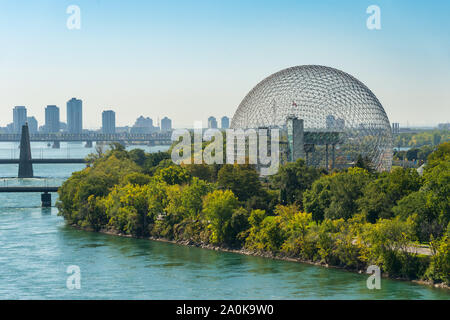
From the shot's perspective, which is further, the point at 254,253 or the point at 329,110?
the point at 329,110

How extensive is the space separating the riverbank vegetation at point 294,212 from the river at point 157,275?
1240 millimetres

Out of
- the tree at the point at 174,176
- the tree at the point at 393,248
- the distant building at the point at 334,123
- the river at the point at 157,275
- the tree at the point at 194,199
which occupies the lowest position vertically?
the river at the point at 157,275

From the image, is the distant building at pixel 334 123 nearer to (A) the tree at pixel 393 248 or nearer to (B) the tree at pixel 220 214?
(B) the tree at pixel 220 214

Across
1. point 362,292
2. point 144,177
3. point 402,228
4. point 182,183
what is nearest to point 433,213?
point 402,228

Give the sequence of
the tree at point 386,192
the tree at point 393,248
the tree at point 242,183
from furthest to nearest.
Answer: the tree at point 242,183
the tree at point 386,192
the tree at point 393,248

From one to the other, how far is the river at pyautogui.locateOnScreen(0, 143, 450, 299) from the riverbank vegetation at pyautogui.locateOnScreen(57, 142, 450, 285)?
4.07ft

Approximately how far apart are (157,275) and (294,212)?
39.0 feet

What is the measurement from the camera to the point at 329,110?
66125mm

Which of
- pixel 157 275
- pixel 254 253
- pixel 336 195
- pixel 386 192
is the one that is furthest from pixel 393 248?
pixel 157 275

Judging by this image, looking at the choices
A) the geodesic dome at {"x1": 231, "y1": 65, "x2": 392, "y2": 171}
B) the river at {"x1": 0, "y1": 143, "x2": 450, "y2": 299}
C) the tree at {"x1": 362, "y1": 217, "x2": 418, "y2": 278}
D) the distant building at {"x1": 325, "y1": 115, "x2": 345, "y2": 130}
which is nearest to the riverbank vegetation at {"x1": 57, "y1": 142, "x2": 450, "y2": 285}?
the tree at {"x1": 362, "y1": 217, "x2": 418, "y2": 278}

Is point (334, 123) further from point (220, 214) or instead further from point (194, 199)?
point (220, 214)

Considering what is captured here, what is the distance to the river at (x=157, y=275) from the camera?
33875mm

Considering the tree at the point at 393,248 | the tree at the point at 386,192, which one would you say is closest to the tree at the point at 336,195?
the tree at the point at 386,192
